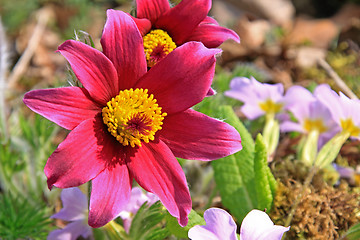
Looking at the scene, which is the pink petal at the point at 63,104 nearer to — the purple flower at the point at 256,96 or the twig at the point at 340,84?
the purple flower at the point at 256,96

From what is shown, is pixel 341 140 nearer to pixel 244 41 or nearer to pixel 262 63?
pixel 262 63

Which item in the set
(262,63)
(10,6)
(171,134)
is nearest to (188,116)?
(171,134)

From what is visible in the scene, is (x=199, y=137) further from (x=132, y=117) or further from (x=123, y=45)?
(x=123, y=45)

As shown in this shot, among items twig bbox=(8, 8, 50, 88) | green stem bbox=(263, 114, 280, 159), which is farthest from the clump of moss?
twig bbox=(8, 8, 50, 88)

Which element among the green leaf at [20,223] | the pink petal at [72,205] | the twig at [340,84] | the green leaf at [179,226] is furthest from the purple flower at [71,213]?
the twig at [340,84]

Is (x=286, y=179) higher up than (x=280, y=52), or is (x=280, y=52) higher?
(x=286, y=179)

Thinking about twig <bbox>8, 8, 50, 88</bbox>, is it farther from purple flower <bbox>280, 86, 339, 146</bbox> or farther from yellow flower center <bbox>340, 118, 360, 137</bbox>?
yellow flower center <bbox>340, 118, 360, 137</bbox>
